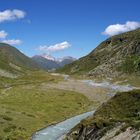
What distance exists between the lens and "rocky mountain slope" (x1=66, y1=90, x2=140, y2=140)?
4047cm

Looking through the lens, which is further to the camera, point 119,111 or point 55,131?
point 55,131

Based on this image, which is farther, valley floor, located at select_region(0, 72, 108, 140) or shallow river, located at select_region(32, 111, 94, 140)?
valley floor, located at select_region(0, 72, 108, 140)

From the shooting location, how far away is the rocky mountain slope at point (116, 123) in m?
40.5

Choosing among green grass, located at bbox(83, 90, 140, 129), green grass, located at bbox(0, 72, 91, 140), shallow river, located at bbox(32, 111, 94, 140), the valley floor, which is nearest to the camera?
green grass, located at bbox(83, 90, 140, 129)

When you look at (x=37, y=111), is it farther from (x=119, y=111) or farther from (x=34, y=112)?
(x=119, y=111)

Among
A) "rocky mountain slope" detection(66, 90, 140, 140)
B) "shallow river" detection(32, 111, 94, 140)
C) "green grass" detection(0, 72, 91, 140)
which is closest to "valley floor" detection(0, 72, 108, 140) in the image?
"green grass" detection(0, 72, 91, 140)

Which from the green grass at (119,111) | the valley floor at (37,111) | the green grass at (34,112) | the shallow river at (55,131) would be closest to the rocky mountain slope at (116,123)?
the green grass at (119,111)

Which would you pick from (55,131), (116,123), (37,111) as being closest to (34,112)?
(37,111)

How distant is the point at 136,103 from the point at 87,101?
178ft

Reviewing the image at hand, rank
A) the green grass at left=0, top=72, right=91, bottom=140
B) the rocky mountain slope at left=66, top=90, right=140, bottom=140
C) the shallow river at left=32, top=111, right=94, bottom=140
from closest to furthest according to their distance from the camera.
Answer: the rocky mountain slope at left=66, top=90, right=140, bottom=140 → the shallow river at left=32, top=111, right=94, bottom=140 → the green grass at left=0, top=72, right=91, bottom=140

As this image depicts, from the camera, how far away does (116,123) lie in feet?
149

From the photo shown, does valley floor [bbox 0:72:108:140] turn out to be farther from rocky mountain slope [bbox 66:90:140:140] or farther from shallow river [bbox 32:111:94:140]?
rocky mountain slope [bbox 66:90:140:140]

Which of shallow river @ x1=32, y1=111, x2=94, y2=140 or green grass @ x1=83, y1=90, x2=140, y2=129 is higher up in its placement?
green grass @ x1=83, y1=90, x2=140, y2=129

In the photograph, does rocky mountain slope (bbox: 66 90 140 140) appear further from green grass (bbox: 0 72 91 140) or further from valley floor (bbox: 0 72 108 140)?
valley floor (bbox: 0 72 108 140)
